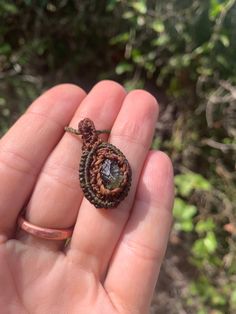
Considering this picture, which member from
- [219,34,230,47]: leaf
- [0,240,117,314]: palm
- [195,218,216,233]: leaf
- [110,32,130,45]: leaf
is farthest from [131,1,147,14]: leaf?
[0,240,117,314]: palm

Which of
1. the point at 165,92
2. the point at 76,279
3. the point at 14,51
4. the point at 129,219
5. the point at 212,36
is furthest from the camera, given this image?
the point at 165,92

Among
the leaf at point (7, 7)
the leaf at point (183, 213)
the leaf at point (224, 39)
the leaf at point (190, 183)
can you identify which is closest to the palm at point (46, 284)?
the leaf at point (183, 213)

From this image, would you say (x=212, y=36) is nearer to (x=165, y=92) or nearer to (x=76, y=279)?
(x=165, y=92)

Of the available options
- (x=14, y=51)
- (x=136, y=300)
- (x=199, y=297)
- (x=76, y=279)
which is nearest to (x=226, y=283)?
(x=199, y=297)

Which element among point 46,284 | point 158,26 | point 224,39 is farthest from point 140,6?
point 46,284

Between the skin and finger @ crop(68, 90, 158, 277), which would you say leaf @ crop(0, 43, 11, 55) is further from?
finger @ crop(68, 90, 158, 277)

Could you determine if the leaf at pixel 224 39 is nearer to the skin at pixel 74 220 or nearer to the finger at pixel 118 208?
the finger at pixel 118 208
